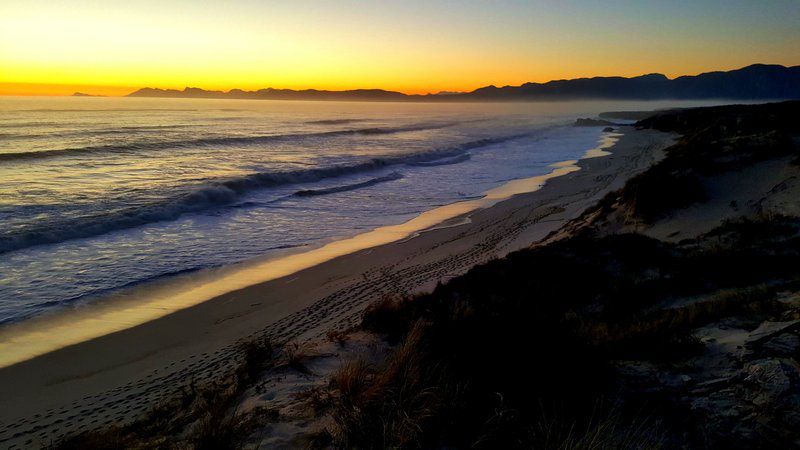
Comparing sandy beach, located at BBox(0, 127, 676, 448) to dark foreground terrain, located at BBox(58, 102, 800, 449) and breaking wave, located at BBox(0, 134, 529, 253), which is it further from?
breaking wave, located at BBox(0, 134, 529, 253)

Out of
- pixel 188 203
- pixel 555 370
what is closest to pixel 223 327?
pixel 555 370

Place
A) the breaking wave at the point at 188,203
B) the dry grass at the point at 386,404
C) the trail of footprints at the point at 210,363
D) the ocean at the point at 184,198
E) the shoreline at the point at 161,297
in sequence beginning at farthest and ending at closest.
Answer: the breaking wave at the point at 188,203
the ocean at the point at 184,198
the shoreline at the point at 161,297
the trail of footprints at the point at 210,363
the dry grass at the point at 386,404

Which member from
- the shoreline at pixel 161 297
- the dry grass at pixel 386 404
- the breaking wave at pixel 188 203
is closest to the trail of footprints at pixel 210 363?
the shoreline at pixel 161 297

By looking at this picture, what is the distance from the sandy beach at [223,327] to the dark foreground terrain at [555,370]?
1007 millimetres

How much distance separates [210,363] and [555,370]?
449cm

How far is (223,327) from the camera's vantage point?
23.2 feet

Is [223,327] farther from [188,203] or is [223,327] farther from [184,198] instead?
[184,198]

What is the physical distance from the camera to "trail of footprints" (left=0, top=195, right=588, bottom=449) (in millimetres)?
4609

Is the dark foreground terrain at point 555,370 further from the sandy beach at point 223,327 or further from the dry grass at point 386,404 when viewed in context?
the sandy beach at point 223,327

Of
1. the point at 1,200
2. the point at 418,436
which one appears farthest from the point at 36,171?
the point at 418,436

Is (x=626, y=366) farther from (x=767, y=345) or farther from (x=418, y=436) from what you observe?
(x=418, y=436)

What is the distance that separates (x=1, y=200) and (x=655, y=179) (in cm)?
2063

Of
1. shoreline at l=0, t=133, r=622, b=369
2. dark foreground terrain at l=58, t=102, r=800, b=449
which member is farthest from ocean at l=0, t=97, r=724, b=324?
dark foreground terrain at l=58, t=102, r=800, b=449

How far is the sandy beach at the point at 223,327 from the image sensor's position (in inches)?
196
